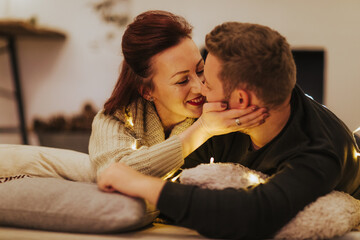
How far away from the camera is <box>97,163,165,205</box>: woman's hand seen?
2.80ft

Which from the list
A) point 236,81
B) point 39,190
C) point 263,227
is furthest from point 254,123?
point 39,190

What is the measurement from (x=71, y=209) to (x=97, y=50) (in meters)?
2.84

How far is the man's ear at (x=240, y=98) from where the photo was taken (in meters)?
0.96

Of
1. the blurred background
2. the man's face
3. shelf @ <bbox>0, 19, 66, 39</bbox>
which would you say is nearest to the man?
the man's face

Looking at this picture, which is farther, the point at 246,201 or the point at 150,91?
the point at 150,91

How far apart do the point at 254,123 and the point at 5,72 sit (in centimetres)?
333

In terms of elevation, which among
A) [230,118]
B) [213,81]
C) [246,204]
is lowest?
[246,204]

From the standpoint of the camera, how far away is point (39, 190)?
958 mm

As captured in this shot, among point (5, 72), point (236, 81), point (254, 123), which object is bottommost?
point (5, 72)

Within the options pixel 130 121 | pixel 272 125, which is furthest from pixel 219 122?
pixel 130 121

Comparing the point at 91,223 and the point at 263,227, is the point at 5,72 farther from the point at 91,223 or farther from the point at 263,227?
the point at 263,227

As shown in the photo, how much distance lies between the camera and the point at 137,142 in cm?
129

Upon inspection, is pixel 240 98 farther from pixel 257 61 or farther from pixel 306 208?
pixel 306 208

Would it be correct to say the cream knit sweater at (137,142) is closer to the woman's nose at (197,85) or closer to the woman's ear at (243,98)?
the woman's nose at (197,85)
